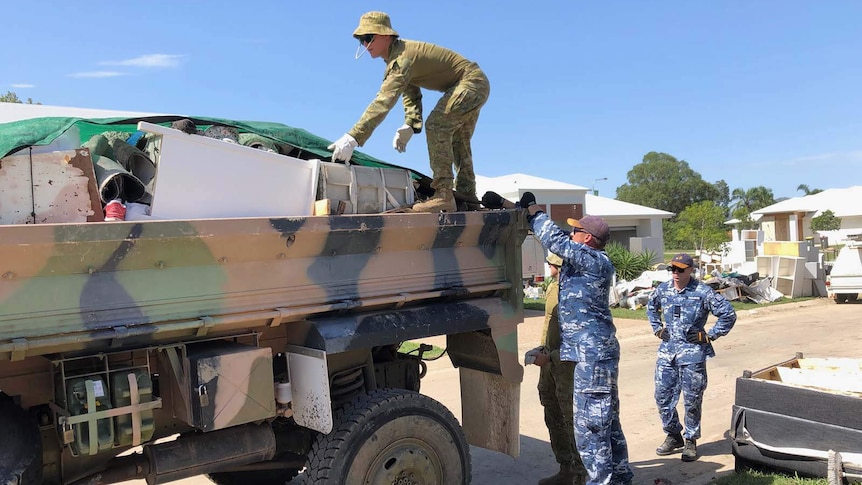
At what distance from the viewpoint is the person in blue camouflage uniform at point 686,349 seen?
5660mm

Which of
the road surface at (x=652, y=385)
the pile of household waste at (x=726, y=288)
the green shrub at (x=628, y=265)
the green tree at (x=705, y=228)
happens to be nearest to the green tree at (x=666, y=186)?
the green tree at (x=705, y=228)

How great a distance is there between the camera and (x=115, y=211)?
3.03 metres

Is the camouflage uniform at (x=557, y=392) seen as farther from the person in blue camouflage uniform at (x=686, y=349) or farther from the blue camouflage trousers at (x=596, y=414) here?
the person in blue camouflage uniform at (x=686, y=349)

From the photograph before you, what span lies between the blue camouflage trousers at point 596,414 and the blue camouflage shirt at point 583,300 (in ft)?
0.28

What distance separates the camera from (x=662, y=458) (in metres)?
5.68

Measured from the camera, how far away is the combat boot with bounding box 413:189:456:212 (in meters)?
4.13

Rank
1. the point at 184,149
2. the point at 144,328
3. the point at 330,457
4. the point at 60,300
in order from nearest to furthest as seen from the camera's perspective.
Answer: the point at 60,300 → the point at 144,328 → the point at 184,149 → the point at 330,457

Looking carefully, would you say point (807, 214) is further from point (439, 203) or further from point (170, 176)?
point (170, 176)

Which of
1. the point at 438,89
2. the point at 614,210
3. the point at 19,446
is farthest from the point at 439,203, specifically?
the point at 614,210

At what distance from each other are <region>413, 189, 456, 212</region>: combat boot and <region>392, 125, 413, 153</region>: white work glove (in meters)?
0.45

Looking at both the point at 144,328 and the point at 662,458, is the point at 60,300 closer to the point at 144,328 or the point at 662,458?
the point at 144,328

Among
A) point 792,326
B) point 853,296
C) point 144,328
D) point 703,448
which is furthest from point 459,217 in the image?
point 853,296

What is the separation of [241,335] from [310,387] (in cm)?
43

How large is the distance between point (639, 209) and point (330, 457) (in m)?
32.5
